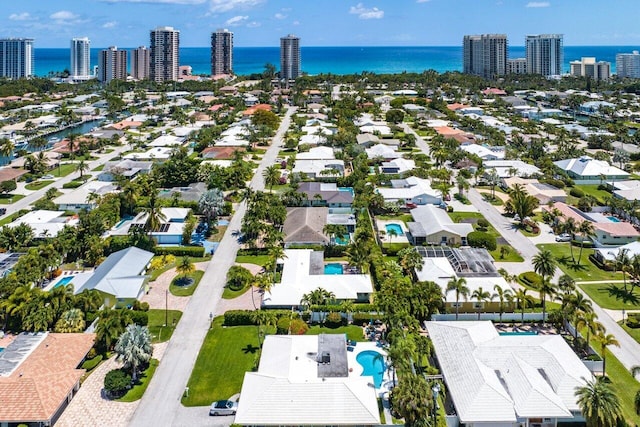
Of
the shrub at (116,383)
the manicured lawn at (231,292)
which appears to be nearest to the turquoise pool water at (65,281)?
the manicured lawn at (231,292)

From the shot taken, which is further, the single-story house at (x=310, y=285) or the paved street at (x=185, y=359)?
the single-story house at (x=310, y=285)

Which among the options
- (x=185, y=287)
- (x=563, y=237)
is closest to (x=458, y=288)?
(x=185, y=287)

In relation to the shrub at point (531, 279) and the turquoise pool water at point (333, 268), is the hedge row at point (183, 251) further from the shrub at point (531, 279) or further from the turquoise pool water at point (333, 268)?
the shrub at point (531, 279)

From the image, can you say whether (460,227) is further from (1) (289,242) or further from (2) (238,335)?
(2) (238,335)

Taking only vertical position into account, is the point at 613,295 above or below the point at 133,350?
above

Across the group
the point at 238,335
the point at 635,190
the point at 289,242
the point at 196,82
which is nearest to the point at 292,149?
the point at 289,242

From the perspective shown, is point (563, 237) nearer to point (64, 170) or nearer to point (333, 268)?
point (333, 268)
